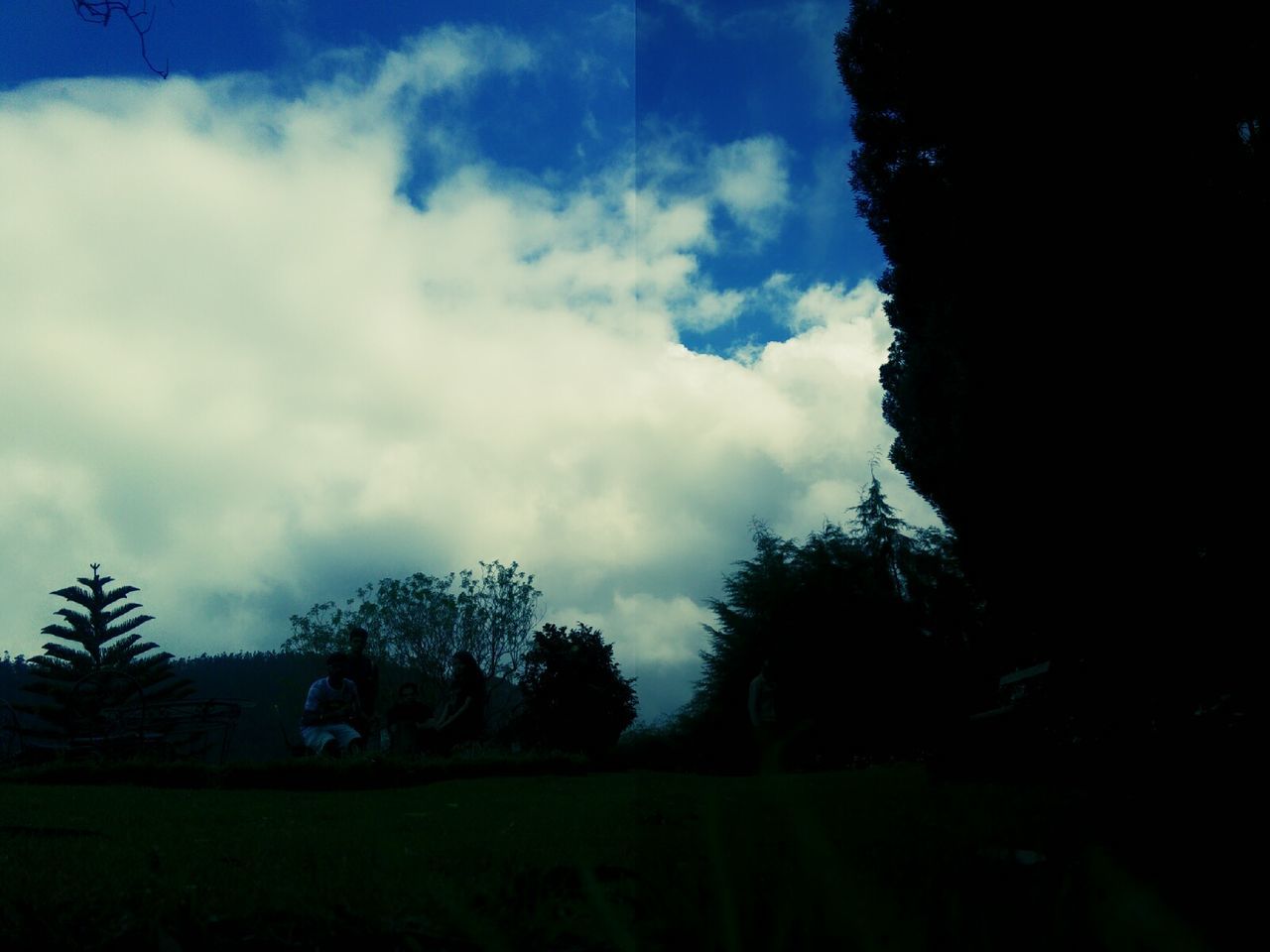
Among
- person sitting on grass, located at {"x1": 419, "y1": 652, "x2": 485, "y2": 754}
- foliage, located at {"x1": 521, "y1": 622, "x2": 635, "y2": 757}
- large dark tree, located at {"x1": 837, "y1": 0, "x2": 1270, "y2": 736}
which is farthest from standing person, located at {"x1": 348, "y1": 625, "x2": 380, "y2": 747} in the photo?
large dark tree, located at {"x1": 837, "y1": 0, "x2": 1270, "y2": 736}

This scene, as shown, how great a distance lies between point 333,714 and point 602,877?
45.7ft

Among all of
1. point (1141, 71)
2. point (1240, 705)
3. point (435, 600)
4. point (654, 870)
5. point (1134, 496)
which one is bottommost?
point (654, 870)

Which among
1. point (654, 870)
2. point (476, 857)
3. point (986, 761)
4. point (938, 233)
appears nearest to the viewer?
point (654, 870)

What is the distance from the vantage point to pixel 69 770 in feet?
40.5

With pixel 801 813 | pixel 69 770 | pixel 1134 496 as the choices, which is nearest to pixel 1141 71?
pixel 1134 496

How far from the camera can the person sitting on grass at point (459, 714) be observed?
→ 16531 mm

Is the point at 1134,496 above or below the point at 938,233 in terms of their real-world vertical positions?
below

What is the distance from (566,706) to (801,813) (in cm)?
2550

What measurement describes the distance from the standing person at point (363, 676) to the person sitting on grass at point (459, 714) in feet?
3.54

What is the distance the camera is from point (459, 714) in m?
16.5

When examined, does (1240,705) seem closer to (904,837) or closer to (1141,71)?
(904,837)

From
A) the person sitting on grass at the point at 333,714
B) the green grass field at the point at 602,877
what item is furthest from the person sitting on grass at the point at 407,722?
the green grass field at the point at 602,877

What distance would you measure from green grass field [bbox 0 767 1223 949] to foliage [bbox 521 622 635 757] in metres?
18.7

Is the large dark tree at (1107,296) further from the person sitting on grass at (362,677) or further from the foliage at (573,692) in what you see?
the foliage at (573,692)
